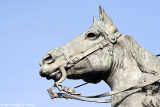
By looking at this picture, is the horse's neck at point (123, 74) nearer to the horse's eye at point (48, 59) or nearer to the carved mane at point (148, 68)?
the carved mane at point (148, 68)

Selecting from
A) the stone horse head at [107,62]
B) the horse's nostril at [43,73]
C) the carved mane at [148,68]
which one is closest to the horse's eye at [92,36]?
the stone horse head at [107,62]

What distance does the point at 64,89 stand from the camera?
8.38 m

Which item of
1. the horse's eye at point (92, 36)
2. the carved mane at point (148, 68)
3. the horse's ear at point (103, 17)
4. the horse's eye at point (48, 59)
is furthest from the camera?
the horse's ear at point (103, 17)

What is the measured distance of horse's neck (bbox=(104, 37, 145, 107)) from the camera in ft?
26.7

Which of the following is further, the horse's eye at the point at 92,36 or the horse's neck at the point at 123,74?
the horse's eye at the point at 92,36

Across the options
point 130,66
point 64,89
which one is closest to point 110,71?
point 130,66

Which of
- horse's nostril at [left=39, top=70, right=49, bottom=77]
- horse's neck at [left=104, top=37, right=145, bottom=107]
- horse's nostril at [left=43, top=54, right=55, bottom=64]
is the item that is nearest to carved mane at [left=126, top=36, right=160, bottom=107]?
horse's neck at [left=104, top=37, right=145, bottom=107]

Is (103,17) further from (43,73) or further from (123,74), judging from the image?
(43,73)

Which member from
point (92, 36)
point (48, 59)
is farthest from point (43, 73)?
point (92, 36)

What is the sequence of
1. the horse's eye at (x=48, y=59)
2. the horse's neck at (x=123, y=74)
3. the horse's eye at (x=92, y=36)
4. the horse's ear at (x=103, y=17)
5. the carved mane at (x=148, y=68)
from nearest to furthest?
the carved mane at (x=148, y=68), the horse's neck at (x=123, y=74), the horse's eye at (x=48, y=59), the horse's eye at (x=92, y=36), the horse's ear at (x=103, y=17)

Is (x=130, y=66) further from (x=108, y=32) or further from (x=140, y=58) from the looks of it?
(x=108, y=32)

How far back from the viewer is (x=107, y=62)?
8367 mm

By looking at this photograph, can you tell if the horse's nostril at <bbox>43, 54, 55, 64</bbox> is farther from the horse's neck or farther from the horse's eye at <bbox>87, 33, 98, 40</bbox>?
the horse's neck

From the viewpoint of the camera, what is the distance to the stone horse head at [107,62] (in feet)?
27.0
